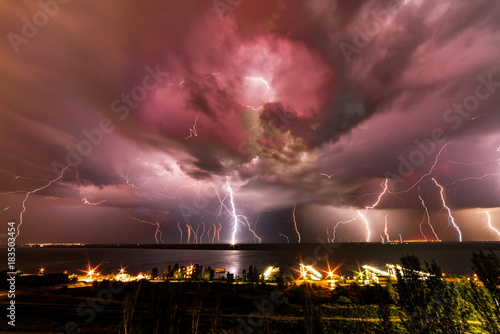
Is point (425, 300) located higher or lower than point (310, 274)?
lower

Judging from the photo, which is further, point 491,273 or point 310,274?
point 310,274

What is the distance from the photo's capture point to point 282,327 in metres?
15.8

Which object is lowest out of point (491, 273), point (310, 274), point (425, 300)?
point (425, 300)

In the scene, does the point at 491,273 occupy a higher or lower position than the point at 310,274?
higher

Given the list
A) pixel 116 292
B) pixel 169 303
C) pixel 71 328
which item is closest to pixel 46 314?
pixel 71 328

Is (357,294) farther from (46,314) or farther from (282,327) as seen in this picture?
(46,314)

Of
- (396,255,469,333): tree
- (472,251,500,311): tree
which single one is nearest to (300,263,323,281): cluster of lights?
(396,255,469,333): tree

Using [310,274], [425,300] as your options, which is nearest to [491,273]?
[425,300]

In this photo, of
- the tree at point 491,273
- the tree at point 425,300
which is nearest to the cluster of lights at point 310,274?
the tree at point 425,300

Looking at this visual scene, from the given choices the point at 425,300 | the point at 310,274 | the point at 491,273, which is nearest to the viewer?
the point at 491,273

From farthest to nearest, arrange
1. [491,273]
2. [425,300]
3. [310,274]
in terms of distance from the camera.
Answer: [310,274] → [425,300] → [491,273]

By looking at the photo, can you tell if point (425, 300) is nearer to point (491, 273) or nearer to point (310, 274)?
point (491, 273)

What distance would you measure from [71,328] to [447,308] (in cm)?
2327

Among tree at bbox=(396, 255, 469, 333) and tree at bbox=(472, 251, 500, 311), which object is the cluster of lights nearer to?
tree at bbox=(396, 255, 469, 333)
